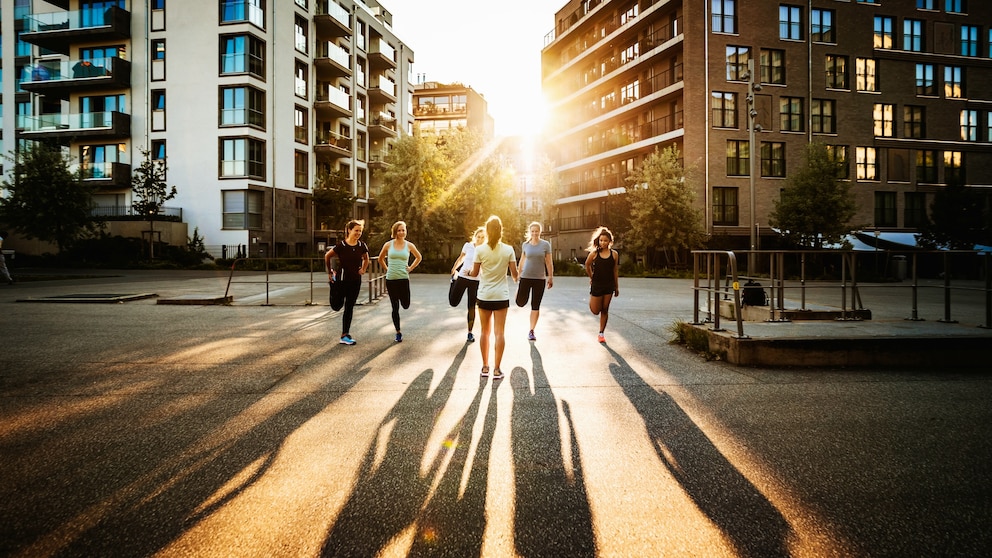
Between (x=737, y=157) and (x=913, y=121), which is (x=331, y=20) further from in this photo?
(x=913, y=121)

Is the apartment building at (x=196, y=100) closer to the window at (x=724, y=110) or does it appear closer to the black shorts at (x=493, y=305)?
the window at (x=724, y=110)

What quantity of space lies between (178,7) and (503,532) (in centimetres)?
4145

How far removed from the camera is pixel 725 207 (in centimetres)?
3406

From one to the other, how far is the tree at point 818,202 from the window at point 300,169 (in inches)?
1209

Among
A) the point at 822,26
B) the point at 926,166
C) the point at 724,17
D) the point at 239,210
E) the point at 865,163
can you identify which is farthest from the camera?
the point at 926,166

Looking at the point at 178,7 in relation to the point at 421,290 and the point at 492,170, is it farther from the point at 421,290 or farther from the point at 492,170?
the point at 421,290

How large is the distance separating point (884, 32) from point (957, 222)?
49.2 feet

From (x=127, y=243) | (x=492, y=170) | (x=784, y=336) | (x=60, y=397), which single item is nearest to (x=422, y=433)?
(x=60, y=397)

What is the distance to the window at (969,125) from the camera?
123 feet

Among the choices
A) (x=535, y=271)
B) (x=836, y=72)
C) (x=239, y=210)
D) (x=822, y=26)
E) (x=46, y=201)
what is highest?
(x=822, y=26)

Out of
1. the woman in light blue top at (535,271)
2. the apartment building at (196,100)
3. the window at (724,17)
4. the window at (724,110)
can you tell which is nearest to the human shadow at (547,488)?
the woman in light blue top at (535,271)

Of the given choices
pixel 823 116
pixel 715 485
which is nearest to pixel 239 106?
pixel 715 485

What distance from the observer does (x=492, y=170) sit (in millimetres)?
33500

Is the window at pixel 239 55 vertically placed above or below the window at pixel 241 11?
below
